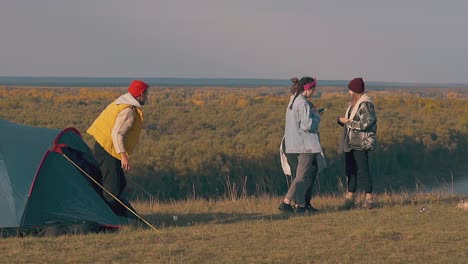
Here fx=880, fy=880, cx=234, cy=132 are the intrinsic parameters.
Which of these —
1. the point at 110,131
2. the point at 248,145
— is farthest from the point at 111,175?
the point at 248,145

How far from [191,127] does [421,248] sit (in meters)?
37.7

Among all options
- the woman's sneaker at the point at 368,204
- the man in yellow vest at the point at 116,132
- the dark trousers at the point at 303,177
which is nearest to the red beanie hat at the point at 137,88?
the man in yellow vest at the point at 116,132

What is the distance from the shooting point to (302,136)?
1201 cm

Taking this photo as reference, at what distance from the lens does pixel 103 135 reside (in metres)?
10.7

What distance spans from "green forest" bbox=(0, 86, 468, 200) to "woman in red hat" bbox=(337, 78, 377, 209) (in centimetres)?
840

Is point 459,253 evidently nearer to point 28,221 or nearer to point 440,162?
point 28,221

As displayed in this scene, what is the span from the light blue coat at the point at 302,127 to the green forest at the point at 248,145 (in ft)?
29.4

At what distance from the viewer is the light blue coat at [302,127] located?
38.9ft

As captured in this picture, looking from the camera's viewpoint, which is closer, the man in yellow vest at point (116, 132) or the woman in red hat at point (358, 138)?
the man in yellow vest at point (116, 132)

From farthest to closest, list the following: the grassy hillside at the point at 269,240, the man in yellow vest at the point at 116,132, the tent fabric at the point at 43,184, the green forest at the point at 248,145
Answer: the green forest at the point at 248,145, the man in yellow vest at the point at 116,132, the tent fabric at the point at 43,184, the grassy hillside at the point at 269,240

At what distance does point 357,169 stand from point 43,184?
14.9ft

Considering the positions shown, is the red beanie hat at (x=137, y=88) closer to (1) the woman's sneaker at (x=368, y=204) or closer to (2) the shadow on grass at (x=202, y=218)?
(2) the shadow on grass at (x=202, y=218)

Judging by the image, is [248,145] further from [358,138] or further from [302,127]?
[302,127]

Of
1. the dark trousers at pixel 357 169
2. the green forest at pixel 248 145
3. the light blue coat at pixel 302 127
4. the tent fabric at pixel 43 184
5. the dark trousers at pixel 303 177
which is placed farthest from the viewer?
the green forest at pixel 248 145
